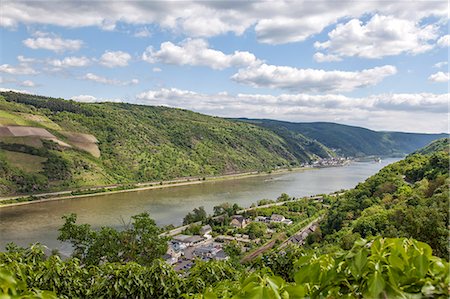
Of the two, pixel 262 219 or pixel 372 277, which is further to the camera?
pixel 262 219

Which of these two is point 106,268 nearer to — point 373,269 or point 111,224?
point 373,269

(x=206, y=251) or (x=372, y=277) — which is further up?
(x=372, y=277)

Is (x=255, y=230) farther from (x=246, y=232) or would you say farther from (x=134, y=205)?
(x=134, y=205)

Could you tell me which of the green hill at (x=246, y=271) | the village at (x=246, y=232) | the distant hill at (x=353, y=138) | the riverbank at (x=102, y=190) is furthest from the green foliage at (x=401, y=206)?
the distant hill at (x=353, y=138)

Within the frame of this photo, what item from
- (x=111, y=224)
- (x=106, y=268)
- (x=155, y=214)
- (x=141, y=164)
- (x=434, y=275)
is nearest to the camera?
(x=434, y=275)

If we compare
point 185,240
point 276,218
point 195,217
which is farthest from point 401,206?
point 195,217

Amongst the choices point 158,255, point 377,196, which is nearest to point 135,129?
point 377,196

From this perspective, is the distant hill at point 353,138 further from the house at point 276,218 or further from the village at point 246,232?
the house at point 276,218
